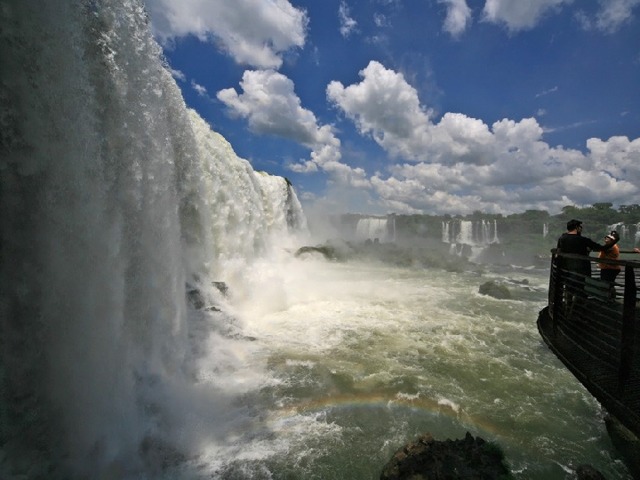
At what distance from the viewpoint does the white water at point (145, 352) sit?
437 cm

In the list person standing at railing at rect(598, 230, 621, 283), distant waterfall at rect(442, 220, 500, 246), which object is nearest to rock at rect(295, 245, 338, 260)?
person standing at railing at rect(598, 230, 621, 283)

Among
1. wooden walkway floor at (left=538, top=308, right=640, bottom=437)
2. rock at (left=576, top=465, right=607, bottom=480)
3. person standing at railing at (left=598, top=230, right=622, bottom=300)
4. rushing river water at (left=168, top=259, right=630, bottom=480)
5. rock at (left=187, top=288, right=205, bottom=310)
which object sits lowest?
rushing river water at (left=168, top=259, right=630, bottom=480)

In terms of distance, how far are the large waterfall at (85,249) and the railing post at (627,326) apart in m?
6.62

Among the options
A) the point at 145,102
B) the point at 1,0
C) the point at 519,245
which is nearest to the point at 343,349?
the point at 145,102

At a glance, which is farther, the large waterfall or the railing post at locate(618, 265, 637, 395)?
the large waterfall

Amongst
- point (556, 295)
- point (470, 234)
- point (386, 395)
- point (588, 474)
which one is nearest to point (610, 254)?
point (556, 295)

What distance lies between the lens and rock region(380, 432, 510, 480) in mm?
4457

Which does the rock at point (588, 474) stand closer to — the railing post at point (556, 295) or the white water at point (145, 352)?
the white water at point (145, 352)

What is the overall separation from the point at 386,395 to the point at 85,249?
7.01 meters

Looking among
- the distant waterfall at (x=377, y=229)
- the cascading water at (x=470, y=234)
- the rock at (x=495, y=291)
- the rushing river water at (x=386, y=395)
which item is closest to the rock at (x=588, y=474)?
the rushing river water at (x=386, y=395)

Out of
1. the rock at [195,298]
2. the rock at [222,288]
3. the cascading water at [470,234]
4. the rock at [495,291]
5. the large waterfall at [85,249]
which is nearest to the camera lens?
the large waterfall at [85,249]

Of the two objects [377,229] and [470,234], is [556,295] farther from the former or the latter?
[377,229]

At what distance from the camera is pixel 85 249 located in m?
5.20

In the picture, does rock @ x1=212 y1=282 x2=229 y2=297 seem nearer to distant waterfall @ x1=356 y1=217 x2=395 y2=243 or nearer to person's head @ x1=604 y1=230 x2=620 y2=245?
person's head @ x1=604 y1=230 x2=620 y2=245
